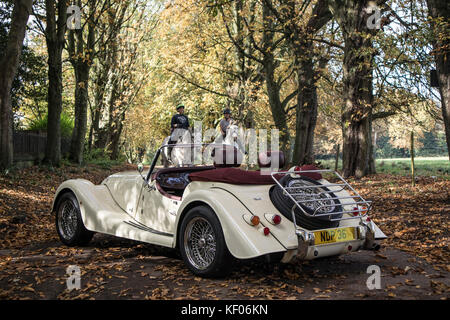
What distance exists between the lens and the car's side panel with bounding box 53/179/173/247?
19.4 ft

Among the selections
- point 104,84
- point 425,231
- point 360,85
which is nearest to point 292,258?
point 425,231

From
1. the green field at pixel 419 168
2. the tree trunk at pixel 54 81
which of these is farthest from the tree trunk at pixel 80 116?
the green field at pixel 419 168

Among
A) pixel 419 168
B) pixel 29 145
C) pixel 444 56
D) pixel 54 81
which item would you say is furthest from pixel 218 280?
pixel 419 168

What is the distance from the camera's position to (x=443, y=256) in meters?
5.75

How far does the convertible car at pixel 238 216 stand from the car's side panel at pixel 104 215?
0.01 m

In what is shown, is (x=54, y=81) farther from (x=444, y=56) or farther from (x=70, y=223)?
(x=444, y=56)

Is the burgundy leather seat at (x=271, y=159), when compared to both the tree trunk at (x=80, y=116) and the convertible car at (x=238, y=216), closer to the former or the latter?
the convertible car at (x=238, y=216)

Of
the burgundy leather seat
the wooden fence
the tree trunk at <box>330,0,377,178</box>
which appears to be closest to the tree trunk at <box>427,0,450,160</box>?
the tree trunk at <box>330,0,377,178</box>

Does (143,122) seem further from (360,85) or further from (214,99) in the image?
(360,85)

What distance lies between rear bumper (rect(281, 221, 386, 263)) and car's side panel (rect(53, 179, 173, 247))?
179cm

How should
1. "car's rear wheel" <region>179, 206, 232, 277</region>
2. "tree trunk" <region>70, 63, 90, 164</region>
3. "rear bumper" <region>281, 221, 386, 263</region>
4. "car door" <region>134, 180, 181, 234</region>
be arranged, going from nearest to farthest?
"rear bumper" <region>281, 221, 386, 263</region> → "car's rear wheel" <region>179, 206, 232, 277</region> → "car door" <region>134, 180, 181, 234</region> → "tree trunk" <region>70, 63, 90, 164</region>

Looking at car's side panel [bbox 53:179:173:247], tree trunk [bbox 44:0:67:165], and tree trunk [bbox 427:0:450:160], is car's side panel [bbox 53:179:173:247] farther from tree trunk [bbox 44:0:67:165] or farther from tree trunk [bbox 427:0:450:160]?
tree trunk [bbox 44:0:67:165]

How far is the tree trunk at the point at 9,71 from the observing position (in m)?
12.8
